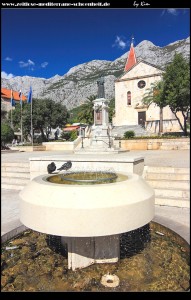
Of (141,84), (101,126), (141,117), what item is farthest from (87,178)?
(141,84)

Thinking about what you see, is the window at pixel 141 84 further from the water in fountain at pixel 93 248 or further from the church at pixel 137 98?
the water in fountain at pixel 93 248

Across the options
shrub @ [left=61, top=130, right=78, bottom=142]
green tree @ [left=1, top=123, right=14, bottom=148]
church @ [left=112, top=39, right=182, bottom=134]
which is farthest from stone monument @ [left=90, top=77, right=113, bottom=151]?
church @ [left=112, top=39, right=182, bottom=134]

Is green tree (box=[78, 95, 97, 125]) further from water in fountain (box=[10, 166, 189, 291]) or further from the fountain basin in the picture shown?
the fountain basin

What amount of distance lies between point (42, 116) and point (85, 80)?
279 feet

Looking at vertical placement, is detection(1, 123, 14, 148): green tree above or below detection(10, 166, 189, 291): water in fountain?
above

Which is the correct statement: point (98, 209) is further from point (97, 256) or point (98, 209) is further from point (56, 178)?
point (56, 178)

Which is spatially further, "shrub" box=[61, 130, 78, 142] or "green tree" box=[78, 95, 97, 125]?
"green tree" box=[78, 95, 97, 125]

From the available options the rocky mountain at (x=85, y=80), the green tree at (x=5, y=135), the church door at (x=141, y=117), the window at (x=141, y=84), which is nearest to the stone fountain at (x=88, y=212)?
the green tree at (x=5, y=135)

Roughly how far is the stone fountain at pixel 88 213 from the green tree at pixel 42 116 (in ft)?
106

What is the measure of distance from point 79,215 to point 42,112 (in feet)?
113

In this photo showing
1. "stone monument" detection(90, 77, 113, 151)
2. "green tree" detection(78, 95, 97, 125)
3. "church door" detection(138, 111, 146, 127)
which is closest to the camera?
"stone monument" detection(90, 77, 113, 151)

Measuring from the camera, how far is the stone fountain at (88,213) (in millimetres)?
3123

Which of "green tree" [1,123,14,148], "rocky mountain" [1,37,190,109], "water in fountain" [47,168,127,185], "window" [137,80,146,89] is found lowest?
"water in fountain" [47,168,127,185]

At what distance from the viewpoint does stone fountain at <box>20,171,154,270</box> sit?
3123mm
